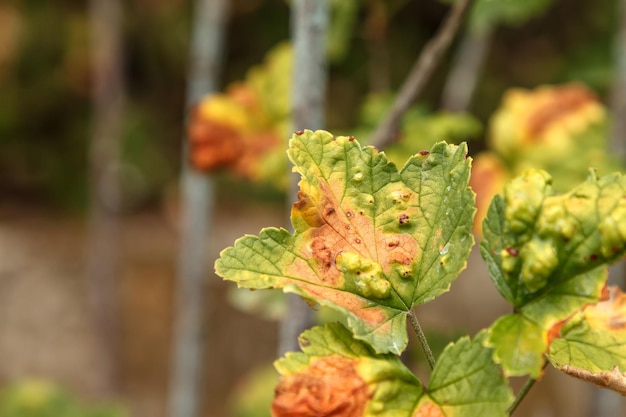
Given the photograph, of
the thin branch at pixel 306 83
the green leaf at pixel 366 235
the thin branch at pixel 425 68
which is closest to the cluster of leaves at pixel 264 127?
the thin branch at pixel 425 68

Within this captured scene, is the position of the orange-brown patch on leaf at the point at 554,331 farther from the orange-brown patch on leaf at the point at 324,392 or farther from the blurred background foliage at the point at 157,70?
the blurred background foliage at the point at 157,70

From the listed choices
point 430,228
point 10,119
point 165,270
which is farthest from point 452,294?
point 430,228

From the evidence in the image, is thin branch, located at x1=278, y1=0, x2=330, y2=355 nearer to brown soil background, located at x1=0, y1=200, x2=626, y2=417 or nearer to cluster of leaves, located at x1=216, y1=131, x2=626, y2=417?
cluster of leaves, located at x1=216, y1=131, x2=626, y2=417

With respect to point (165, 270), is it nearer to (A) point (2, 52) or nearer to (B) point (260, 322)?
(B) point (260, 322)

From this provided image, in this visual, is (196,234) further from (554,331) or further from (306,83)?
(554,331)

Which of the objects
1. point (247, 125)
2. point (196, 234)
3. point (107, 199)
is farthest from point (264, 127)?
point (107, 199)

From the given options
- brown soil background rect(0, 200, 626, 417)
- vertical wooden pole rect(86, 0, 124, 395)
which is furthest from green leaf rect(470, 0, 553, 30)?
brown soil background rect(0, 200, 626, 417)
